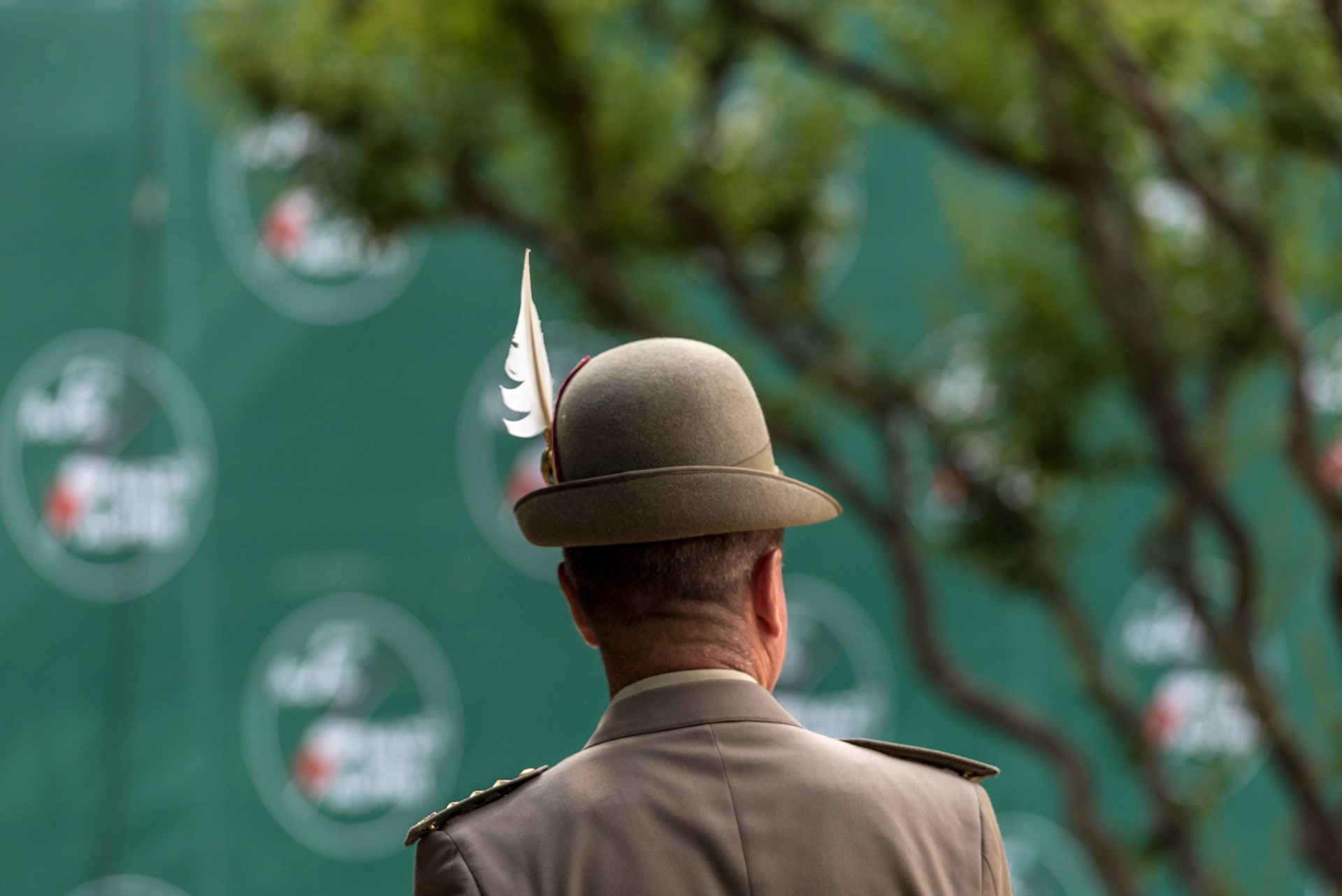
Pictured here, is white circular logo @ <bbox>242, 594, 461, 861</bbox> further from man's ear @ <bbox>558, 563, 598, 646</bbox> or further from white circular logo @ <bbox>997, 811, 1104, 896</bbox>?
man's ear @ <bbox>558, 563, 598, 646</bbox>

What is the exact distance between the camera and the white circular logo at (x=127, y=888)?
2.90 m

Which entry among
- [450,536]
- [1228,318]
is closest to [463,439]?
[450,536]

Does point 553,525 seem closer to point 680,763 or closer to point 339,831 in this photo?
point 680,763

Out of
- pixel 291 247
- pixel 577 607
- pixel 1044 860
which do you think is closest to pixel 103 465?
pixel 291 247

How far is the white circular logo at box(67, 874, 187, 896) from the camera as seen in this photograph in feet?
9.50

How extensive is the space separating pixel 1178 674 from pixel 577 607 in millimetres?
3071

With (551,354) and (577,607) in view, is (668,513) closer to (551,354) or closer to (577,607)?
(577,607)

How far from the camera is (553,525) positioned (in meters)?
1.12

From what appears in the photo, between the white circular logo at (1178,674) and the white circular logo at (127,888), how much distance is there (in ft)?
7.43

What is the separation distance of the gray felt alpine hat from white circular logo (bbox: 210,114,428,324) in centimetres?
198

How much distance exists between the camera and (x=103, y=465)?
2.96 metres

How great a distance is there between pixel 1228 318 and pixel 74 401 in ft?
7.77

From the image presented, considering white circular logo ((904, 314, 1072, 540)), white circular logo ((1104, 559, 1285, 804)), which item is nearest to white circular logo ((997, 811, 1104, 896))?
white circular logo ((1104, 559, 1285, 804))

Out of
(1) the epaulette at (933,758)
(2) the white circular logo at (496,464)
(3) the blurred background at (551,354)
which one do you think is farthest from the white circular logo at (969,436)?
(1) the epaulette at (933,758)
